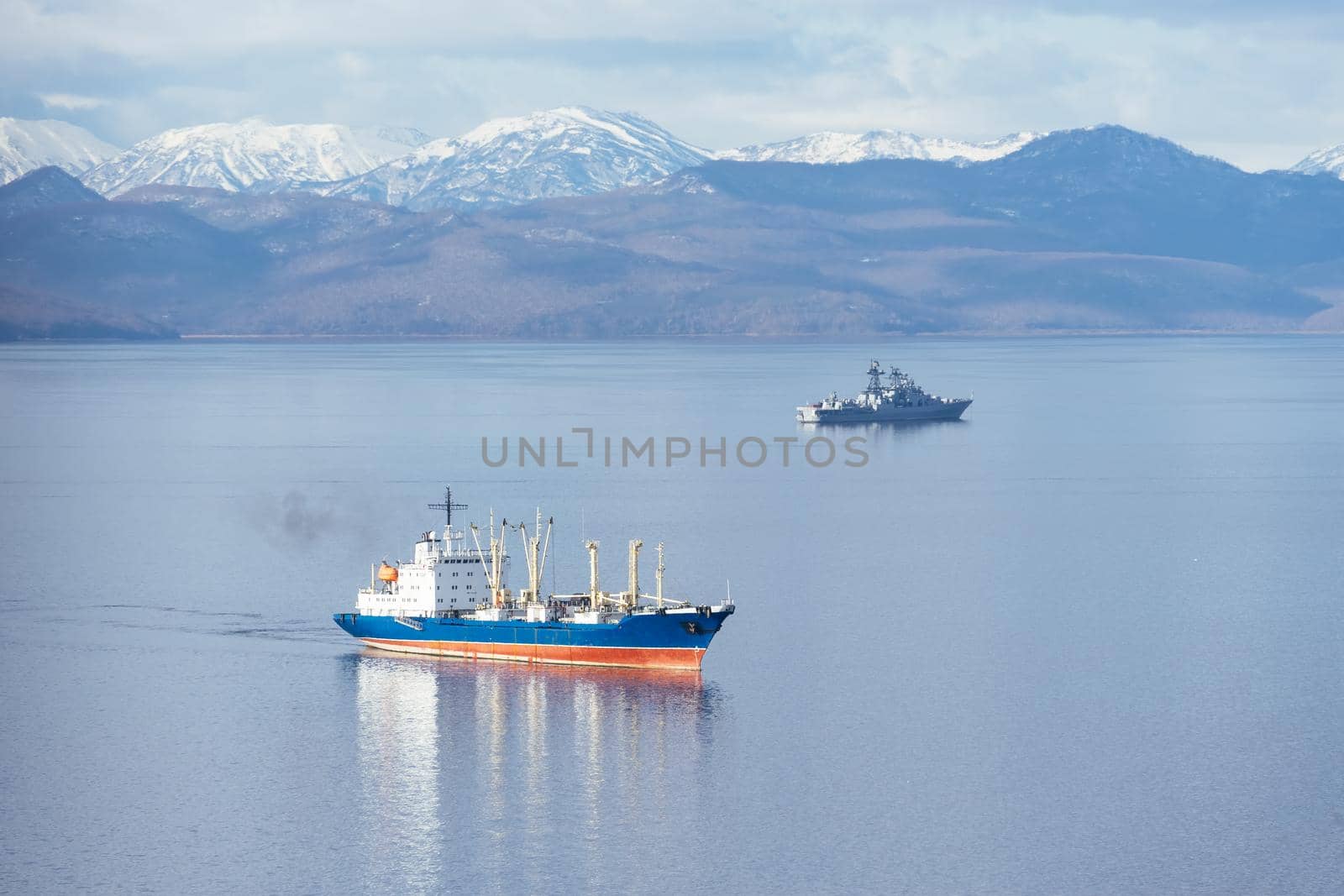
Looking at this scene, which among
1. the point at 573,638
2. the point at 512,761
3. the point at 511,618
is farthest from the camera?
the point at 511,618

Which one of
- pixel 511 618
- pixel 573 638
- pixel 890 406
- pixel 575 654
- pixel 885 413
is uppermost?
pixel 890 406

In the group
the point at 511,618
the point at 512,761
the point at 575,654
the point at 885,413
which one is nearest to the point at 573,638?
the point at 575,654

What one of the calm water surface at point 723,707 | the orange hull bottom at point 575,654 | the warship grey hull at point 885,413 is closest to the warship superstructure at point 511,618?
the orange hull bottom at point 575,654

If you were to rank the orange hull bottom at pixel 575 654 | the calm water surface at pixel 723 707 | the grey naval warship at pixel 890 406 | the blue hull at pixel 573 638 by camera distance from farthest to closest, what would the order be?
the grey naval warship at pixel 890 406 < the orange hull bottom at pixel 575 654 < the blue hull at pixel 573 638 < the calm water surface at pixel 723 707

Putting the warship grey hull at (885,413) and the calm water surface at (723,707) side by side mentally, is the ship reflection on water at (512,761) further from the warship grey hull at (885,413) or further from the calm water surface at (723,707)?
the warship grey hull at (885,413)

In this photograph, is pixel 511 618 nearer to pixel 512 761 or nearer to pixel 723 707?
pixel 723 707

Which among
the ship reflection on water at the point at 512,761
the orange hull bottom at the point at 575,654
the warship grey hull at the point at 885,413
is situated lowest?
the ship reflection on water at the point at 512,761
